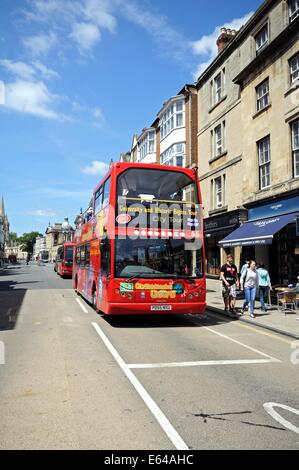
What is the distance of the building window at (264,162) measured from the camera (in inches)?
733

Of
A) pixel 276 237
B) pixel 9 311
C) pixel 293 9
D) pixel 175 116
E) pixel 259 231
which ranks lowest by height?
pixel 9 311

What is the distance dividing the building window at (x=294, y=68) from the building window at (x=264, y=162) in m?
2.87

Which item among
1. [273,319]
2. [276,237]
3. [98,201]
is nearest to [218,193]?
[276,237]

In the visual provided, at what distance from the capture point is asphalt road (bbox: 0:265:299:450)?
3.86 m

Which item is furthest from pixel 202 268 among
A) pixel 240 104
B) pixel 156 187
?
pixel 240 104

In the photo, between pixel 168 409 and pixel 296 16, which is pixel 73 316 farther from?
pixel 296 16

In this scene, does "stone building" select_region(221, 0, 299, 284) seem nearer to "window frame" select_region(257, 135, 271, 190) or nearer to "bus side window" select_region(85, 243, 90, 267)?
"window frame" select_region(257, 135, 271, 190)

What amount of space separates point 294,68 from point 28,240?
18104 cm

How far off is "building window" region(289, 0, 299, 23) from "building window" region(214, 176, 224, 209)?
31.0 feet

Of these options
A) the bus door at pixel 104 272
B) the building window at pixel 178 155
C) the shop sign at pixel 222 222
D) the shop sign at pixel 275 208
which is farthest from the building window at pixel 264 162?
the building window at pixel 178 155

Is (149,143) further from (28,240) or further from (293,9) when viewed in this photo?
(28,240)

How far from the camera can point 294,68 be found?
16625 millimetres

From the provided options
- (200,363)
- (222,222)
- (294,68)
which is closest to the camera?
(200,363)

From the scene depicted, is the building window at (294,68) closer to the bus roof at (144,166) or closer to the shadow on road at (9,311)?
the bus roof at (144,166)
